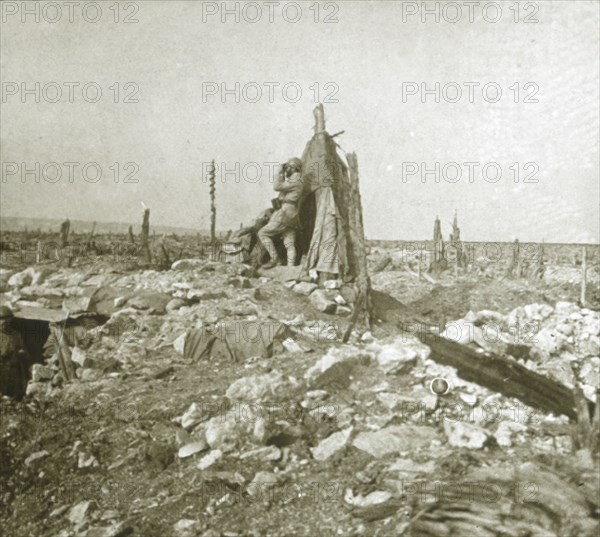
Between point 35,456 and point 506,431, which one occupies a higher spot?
point 506,431

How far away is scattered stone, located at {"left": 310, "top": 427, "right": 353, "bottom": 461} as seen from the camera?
407cm

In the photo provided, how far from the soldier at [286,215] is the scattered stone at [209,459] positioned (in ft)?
18.6

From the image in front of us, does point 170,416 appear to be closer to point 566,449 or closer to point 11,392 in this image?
point 11,392

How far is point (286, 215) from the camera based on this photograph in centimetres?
941

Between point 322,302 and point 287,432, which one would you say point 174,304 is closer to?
point 322,302

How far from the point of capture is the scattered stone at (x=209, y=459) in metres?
4.07

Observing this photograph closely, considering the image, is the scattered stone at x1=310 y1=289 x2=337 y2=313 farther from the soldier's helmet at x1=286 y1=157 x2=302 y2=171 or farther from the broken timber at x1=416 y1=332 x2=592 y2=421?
the soldier's helmet at x1=286 y1=157 x2=302 y2=171

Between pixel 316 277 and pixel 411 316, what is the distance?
1.85m

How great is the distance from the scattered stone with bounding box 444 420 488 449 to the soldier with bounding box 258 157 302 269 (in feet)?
19.0

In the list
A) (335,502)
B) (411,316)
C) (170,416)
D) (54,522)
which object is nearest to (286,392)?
(170,416)

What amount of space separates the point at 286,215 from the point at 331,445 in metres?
5.85

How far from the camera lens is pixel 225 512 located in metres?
3.49

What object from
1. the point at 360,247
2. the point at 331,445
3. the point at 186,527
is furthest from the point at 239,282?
the point at 186,527

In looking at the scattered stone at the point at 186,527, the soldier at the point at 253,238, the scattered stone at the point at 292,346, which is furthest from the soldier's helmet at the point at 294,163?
the scattered stone at the point at 186,527
